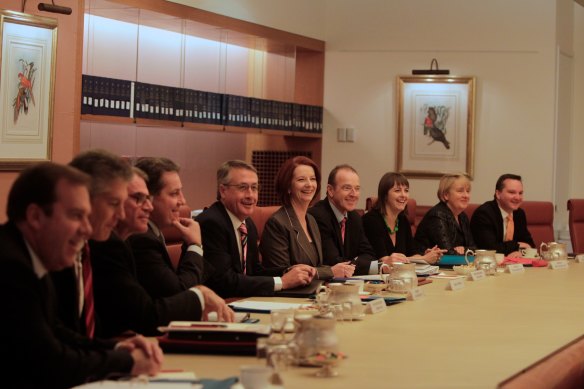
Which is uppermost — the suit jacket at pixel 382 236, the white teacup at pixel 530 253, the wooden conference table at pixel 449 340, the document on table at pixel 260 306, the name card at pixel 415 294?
the suit jacket at pixel 382 236

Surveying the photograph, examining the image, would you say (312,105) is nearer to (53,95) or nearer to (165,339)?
(53,95)

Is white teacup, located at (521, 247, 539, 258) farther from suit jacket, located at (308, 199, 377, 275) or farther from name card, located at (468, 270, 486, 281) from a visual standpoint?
name card, located at (468, 270, 486, 281)

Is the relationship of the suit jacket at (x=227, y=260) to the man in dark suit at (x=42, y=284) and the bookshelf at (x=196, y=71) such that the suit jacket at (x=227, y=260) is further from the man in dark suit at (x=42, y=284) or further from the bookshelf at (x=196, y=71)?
the bookshelf at (x=196, y=71)

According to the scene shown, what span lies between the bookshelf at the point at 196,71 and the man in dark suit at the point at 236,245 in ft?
7.93

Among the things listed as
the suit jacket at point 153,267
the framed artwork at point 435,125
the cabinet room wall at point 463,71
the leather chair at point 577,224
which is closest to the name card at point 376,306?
the suit jacket at point 153,267

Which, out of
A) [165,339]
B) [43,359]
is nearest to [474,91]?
[165,339]

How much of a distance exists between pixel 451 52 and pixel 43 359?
8706 millimetres

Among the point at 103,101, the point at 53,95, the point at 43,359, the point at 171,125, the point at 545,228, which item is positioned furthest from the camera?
the point at 545,228

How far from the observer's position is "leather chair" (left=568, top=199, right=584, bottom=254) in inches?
345

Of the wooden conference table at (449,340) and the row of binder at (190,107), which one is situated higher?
the row of binder at (190,107)

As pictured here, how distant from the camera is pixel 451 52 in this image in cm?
1058

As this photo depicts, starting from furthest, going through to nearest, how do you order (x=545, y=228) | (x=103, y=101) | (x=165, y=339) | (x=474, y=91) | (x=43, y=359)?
1. (x=474, y=91)
2. (x=545, y=228)
3. (x=103, y=101)
4. (x=165, y=339)
5. (x=43, y=359)

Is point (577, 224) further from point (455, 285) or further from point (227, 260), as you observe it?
point (227, 260)

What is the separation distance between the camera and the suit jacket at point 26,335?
2.42 m
